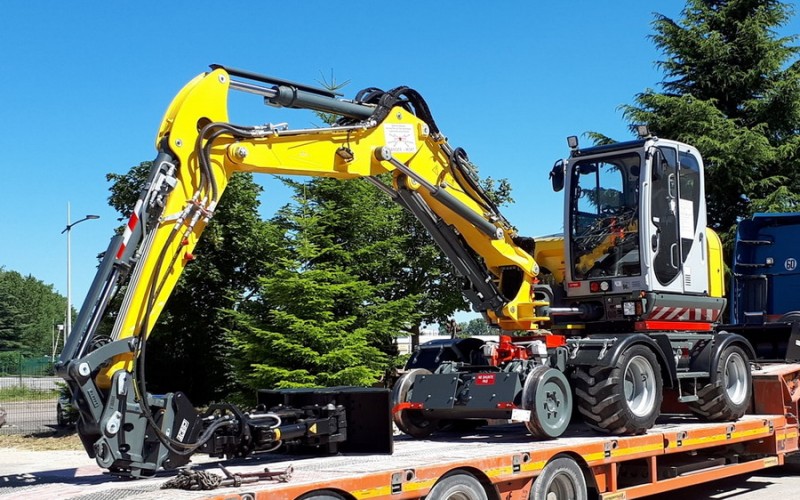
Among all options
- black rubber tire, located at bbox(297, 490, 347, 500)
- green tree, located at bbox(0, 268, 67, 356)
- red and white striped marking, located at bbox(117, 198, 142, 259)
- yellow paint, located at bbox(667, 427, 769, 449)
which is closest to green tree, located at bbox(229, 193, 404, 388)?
yellow paint, located at bbox(667, 427, 769, 449)

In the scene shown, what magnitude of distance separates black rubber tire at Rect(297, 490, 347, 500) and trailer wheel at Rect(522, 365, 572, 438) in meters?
3.08

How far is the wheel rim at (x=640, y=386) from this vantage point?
9.80 metres

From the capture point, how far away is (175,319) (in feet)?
74.6

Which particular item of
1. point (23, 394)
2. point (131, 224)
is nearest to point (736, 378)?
point (131, 224)

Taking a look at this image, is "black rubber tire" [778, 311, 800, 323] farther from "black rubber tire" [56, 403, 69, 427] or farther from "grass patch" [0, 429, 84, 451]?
"black rubber tire" [56, 403, 69, 427]

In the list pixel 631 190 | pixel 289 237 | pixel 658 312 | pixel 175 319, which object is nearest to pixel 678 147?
pixel 631 190

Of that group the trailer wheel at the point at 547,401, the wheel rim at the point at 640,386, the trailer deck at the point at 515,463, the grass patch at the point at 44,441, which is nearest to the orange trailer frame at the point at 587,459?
the trailer deck at the point at 515,463

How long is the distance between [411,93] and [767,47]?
1954 centimetres

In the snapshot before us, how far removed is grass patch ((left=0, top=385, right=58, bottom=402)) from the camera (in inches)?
1523

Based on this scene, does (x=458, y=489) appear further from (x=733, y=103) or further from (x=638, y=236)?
(x=733, y=103)

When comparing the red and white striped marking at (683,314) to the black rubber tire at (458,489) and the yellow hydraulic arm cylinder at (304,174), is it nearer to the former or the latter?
the yellow hydraulic arm cylinder at (304,174)

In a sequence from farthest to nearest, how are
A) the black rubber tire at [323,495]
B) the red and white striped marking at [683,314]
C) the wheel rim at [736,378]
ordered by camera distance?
1. the wheel rim at [736,378]
2. the red and white striped marking at [683,314]
3. the black rubber tire at [323,495]

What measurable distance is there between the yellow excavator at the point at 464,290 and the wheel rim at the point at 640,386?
0.06 feet

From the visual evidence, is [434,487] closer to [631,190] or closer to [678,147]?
[631,190]
